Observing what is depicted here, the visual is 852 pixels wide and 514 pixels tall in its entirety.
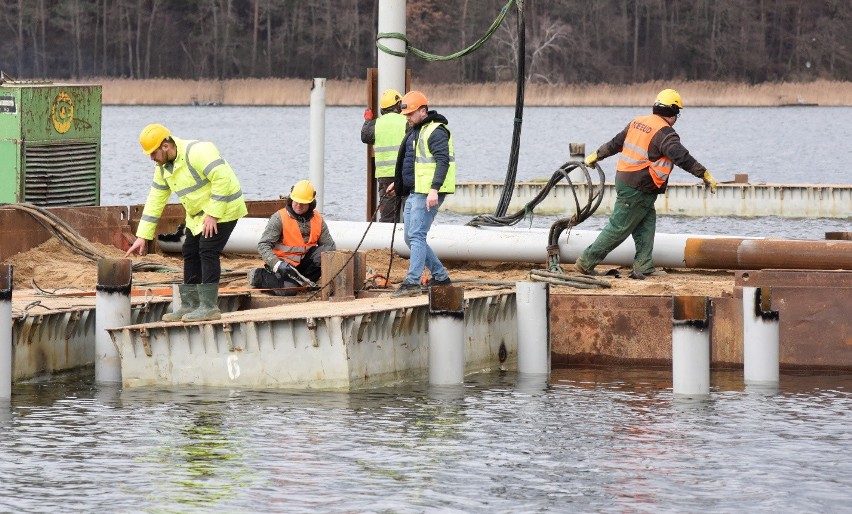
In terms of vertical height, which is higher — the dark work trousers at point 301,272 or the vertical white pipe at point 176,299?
the dark work trousers at point 301,272

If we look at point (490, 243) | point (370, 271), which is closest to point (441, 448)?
point (370, 271)

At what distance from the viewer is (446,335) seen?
13344mm

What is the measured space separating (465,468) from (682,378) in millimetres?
2933

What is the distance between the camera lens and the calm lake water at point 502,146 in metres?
37.2

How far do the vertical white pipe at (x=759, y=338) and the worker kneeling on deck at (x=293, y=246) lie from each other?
12.3 ft

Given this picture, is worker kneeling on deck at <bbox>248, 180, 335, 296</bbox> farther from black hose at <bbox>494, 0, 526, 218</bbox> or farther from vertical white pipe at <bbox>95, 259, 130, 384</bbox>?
black hose at <bbox>494, 0, 526, 218</bbox>

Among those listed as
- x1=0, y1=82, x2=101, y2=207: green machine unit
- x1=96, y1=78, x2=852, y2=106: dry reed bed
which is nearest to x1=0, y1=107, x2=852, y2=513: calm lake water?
x1=0, y1=82, x2=101, y2=207: green machine unit

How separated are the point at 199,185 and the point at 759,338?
15.3 ft

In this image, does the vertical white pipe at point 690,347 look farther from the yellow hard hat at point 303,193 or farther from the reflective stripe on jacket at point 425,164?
the yellow hard hat at point 303,193

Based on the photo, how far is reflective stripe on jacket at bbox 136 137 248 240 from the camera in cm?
1330

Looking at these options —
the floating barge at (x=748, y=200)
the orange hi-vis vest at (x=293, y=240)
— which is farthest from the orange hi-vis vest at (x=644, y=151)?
the floating barge at (x=748, y=200)

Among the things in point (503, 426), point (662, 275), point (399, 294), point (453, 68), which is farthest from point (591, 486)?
point (453, 68)

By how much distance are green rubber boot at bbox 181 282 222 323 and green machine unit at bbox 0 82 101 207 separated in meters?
5.23

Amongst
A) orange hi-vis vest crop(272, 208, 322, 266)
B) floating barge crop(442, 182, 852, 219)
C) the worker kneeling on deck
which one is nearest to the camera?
the worker kneeling on deck
